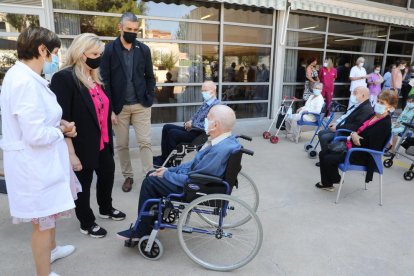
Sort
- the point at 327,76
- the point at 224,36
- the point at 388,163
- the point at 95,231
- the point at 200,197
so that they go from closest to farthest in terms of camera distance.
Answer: the point at 200,197 < the point at 95,231 < the point at 388,163 < the point at 224,36 < the point at 327,76

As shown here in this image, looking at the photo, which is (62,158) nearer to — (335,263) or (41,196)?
(41,196)

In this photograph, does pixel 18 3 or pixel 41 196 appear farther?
pixel 18 3

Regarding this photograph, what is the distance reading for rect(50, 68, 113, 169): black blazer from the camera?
2143 millimetres

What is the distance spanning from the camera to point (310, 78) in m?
7.20

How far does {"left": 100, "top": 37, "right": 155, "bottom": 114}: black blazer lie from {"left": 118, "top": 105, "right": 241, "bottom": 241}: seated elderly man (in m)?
1.28

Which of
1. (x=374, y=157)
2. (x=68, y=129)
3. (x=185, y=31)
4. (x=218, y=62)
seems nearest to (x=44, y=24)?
(x=185, y=31)

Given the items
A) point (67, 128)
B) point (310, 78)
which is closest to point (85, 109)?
point (67, 128)

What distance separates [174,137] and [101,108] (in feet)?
4.31

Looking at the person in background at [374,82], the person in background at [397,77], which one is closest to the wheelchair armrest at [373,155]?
the person in background at [374,82]

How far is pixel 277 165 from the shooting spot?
4.53m

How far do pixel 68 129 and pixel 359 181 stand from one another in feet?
11.7

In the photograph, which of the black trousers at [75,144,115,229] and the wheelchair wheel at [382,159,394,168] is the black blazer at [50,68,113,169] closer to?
the black trousers at [75,144,115,229]

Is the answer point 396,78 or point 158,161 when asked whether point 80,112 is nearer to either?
point 158,161

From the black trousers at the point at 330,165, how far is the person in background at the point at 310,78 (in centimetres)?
395
